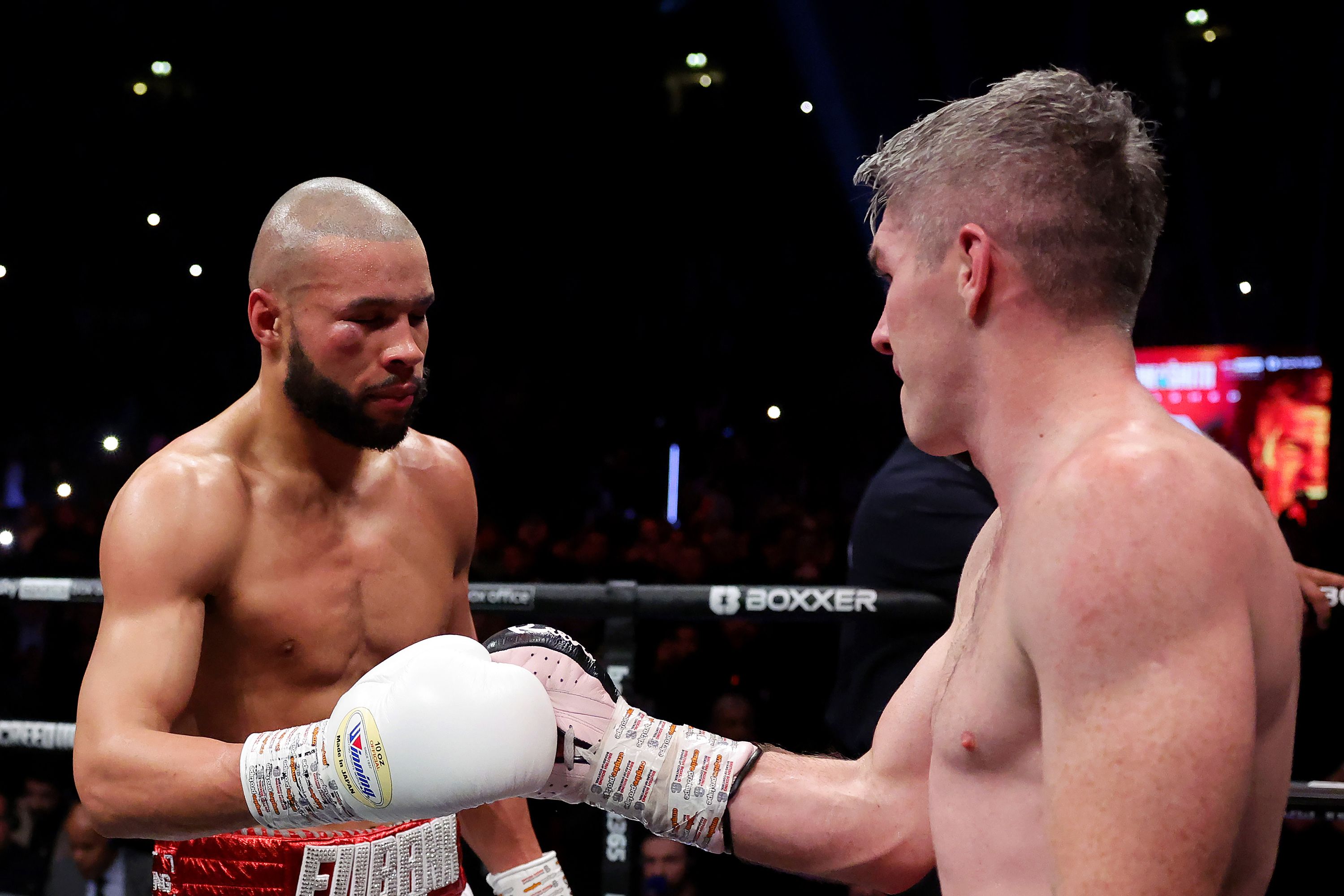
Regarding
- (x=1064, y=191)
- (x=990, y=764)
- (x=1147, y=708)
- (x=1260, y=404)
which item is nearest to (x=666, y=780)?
(x=990, y=764)

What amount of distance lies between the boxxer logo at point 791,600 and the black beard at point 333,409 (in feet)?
2.43

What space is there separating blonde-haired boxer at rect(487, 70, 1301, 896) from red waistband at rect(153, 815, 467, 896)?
16.6 inches

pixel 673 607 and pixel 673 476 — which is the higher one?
pixel 673 607

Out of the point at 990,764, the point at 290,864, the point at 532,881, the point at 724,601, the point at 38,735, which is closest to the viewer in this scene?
the point at 990,764

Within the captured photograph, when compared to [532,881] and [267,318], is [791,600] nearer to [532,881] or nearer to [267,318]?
[532,881]

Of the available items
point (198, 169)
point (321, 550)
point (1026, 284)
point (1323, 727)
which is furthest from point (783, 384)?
point (1026, 284)

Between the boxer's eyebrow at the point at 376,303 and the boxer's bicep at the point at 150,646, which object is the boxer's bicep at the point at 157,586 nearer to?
the boxer's bicep at the point at 150,646

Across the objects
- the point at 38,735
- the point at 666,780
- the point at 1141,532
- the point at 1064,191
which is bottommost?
the point at 38,735

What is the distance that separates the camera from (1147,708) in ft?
2.78

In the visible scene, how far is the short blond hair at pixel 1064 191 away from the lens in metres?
1.08

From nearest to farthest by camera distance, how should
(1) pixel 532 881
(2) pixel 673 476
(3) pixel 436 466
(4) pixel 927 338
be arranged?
(4) pixel 927 338 → (1) pixel 532 881 → (3) pixel 436 466 → (2) pixel 673 476

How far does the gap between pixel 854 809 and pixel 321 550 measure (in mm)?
957

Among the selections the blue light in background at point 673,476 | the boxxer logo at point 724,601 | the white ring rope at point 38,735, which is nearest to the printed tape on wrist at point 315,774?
the boxxer logo at point 724,601

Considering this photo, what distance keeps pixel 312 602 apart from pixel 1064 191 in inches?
51.5
